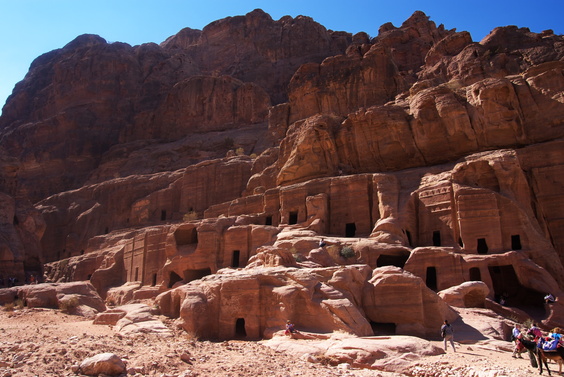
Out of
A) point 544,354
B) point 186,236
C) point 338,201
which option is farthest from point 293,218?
point 544,354

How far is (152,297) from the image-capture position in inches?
1394

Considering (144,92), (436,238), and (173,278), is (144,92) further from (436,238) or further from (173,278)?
(436,238)

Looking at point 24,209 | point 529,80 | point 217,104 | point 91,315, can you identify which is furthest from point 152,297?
point 217,104

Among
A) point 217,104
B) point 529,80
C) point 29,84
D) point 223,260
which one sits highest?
point 29,84

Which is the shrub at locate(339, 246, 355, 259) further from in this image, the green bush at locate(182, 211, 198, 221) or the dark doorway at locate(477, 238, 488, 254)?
the green bush at locate(182, 211, 198, 221)

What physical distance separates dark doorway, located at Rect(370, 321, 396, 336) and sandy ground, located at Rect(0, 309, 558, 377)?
3352mm

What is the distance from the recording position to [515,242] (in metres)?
28.9

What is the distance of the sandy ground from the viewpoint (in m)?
15.0

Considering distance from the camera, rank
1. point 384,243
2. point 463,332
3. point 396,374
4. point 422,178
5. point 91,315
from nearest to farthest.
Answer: point 396,374 < point 463,332 < point 91,315 < point 384,243 < point 422,178

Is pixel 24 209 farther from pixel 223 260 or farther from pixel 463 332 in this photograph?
pixel 463 332

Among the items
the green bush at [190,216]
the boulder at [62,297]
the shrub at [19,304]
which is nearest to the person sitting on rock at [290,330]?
the boulder at [62,297]

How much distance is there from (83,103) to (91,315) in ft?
229

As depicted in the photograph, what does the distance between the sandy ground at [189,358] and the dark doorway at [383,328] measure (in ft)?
11.0

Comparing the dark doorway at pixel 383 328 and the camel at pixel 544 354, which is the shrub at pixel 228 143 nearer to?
the dark doorway at pixel 383 328
